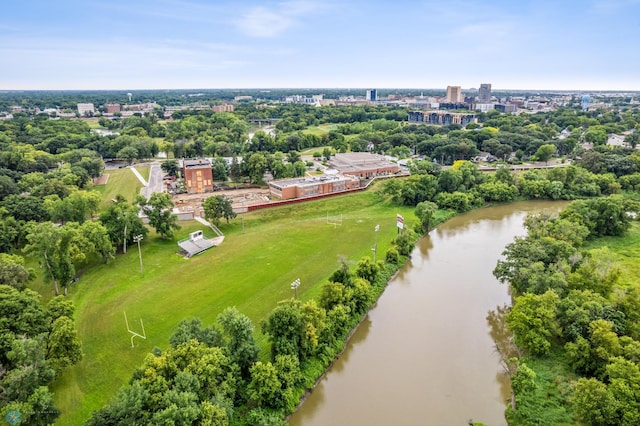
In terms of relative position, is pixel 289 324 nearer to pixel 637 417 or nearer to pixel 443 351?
pixel 443 351

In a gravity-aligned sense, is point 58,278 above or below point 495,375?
above

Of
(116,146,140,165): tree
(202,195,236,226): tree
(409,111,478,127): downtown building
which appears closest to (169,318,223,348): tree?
(202,195,236,226): tree

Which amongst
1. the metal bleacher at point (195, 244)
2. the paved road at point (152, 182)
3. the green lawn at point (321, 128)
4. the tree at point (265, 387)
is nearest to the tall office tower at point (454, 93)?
the green lawn at point (321, 128)

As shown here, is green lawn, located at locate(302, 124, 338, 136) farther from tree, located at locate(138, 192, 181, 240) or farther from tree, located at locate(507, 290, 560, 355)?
tree, located at locate(507, 290, 560, 355)

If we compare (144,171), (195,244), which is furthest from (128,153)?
(195,244)

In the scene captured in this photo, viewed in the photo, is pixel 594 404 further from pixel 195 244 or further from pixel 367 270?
pixel 195 244

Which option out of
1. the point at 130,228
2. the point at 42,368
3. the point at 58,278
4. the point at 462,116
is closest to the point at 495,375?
the point at 42,368
